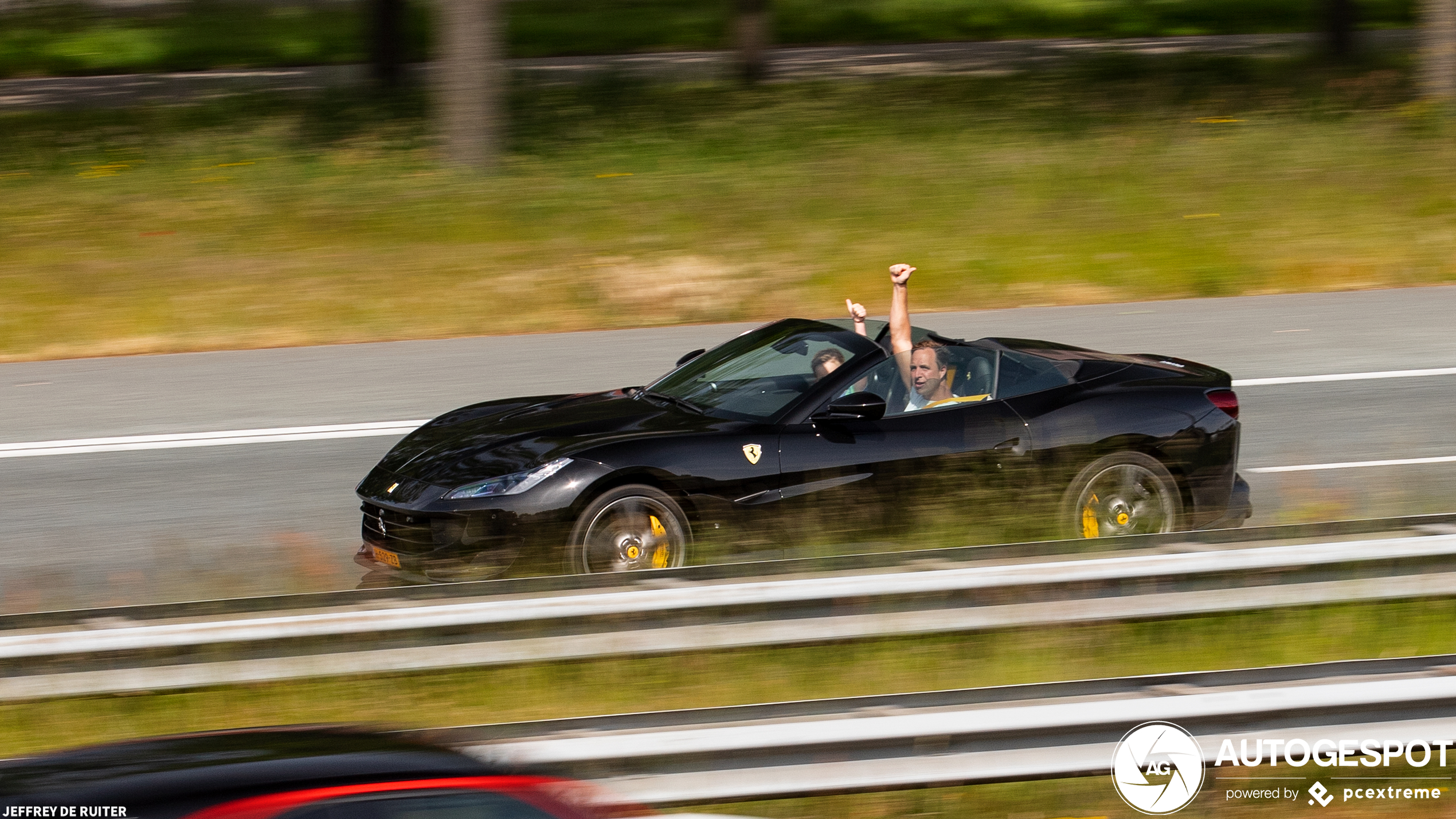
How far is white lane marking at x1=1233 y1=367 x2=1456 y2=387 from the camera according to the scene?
35.9ft

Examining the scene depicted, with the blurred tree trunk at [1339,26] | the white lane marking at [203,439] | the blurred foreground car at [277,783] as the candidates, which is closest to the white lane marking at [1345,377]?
the white lane marking at [203,439]

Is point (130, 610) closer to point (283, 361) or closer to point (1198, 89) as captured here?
point (283, 361)

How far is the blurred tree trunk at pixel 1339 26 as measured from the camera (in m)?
22.0

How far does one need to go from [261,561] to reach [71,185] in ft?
37.4

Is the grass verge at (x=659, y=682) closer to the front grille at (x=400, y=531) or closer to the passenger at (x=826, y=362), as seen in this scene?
the front grille at (x=400, y=531)

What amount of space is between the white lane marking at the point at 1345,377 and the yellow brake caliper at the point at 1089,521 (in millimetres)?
4512

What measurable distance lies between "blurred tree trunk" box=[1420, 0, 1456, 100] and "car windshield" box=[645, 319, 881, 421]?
14.0 metres

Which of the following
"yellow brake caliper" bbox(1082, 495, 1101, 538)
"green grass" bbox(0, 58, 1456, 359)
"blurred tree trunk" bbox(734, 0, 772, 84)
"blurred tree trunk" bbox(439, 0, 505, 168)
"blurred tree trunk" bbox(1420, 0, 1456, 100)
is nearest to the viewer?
"yellow brake caliper" bbox(1082, 495, 1101, 538)

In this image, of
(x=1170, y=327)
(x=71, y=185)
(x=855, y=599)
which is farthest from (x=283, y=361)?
(x=855, y=599)

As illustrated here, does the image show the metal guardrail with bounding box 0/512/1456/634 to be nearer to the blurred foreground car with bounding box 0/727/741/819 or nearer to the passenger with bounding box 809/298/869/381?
Answer: the blurred foreground car with bounding box 0/727/741/819

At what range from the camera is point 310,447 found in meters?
9.87

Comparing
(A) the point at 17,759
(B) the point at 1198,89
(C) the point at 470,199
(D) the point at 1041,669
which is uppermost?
(B) the point at 1198,89

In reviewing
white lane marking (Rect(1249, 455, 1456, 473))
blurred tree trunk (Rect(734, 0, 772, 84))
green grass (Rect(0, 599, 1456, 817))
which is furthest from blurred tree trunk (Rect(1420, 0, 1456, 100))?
green grass (Rect(0, 599, 1456, 817))

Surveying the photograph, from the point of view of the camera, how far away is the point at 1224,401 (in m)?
7.36
